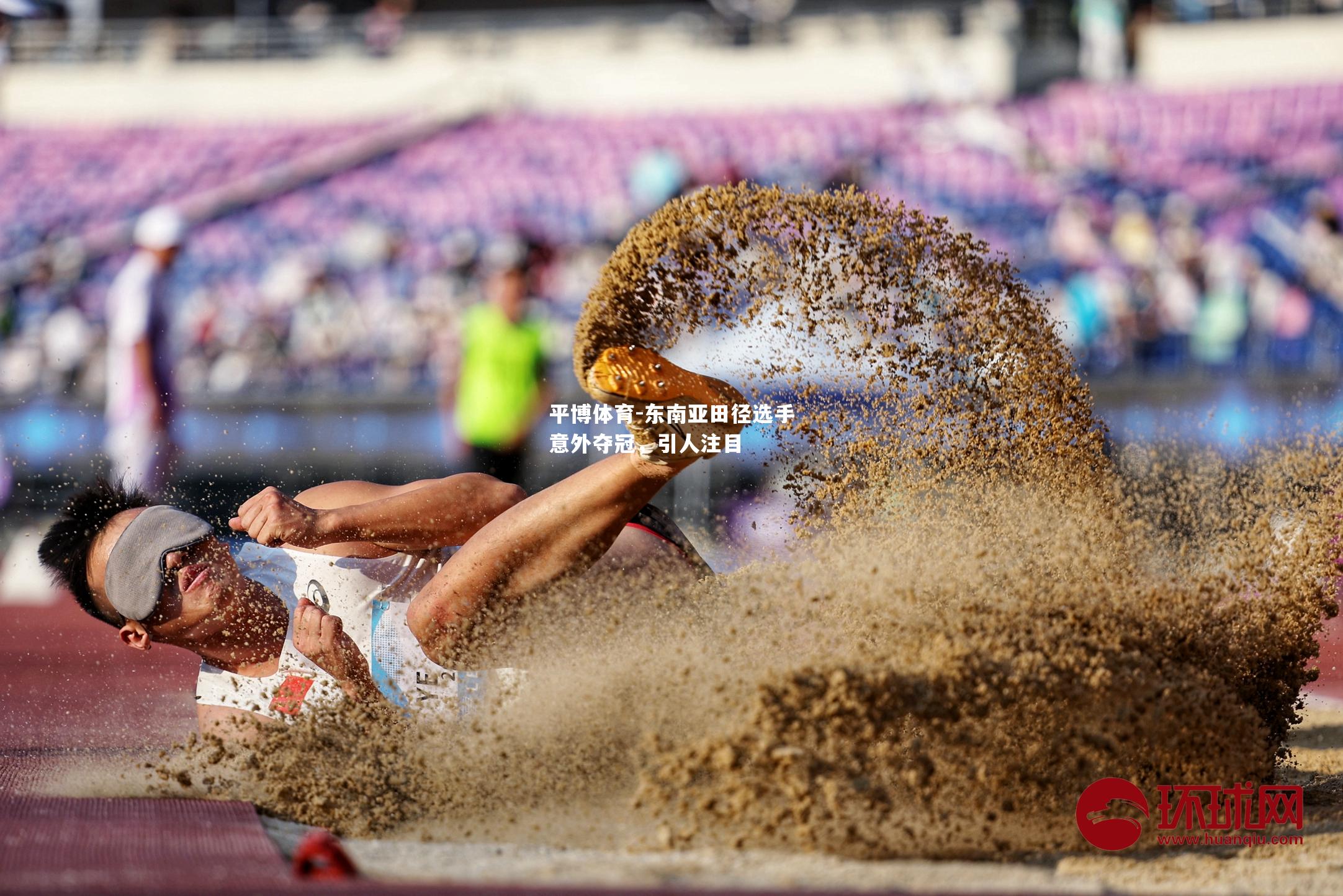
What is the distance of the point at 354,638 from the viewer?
346cm

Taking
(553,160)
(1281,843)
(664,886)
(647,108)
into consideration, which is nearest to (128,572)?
(664,886)

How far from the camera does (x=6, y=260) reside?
1644 centimetres

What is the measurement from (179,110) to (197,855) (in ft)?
61.8

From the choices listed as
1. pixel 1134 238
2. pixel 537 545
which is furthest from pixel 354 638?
pixel 1134 238

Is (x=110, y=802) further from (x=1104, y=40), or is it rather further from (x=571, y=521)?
(x=1104, y=40)

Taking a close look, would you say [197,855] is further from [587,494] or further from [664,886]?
[587,494]

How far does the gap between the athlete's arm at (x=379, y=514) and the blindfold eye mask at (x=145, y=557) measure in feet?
0.47

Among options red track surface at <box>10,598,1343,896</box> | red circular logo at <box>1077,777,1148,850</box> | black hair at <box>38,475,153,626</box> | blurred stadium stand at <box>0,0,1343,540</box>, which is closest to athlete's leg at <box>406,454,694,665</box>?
red track surface at <box>10,598,1343,896</box>

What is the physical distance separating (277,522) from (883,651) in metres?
1.47

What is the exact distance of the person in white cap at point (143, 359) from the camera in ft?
20.4

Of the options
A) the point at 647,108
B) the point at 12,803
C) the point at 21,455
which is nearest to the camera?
the point at 12,803

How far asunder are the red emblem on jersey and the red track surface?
0.30m

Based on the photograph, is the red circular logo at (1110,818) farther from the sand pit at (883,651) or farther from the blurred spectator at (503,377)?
the blurred spectator at (503,377)

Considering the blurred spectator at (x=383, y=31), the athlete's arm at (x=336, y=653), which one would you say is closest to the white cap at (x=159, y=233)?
the athlete's arm at (x=336, y=653)
